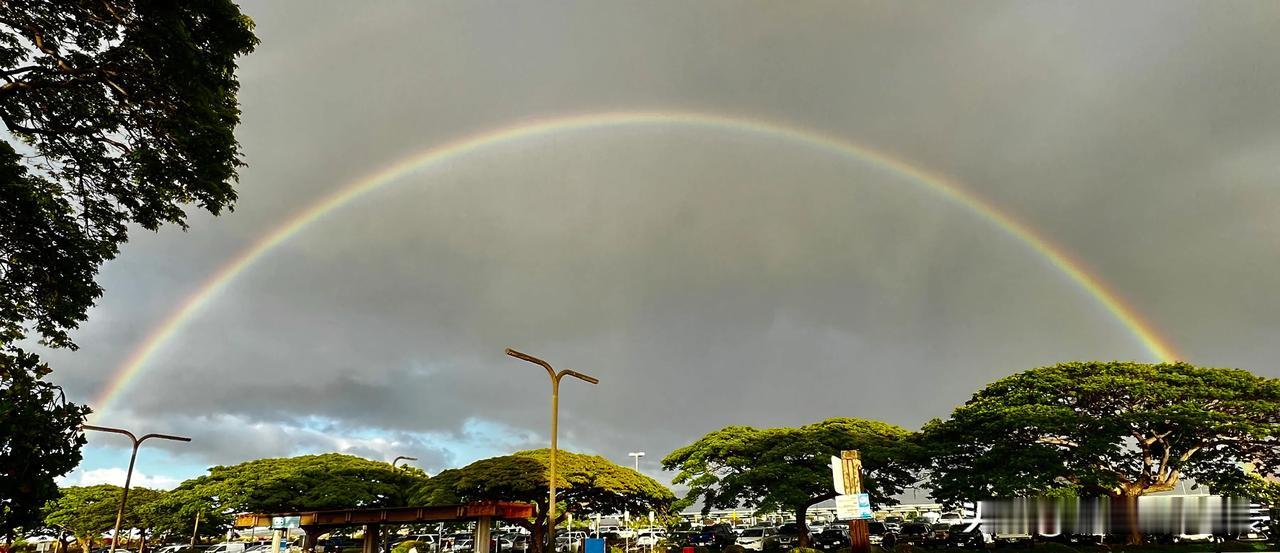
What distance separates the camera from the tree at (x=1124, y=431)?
122 feet

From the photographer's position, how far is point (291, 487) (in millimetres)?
52562

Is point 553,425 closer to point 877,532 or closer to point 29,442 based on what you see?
point 29,442

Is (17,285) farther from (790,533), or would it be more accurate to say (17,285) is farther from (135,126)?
(790,533)

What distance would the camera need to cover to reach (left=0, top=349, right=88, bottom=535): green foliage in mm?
9227

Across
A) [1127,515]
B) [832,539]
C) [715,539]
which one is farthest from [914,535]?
[715,539]

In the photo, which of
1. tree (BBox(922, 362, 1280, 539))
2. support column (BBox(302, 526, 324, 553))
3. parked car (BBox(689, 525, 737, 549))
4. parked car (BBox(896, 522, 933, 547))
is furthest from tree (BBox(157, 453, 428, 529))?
tree (BBox(922, 362, 1280, 539))

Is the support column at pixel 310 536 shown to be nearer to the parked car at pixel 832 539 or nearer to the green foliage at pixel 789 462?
the green foliage at pixel 789 462

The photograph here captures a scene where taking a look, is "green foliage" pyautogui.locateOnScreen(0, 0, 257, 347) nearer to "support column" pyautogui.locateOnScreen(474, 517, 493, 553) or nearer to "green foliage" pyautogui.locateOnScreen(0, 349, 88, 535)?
"green foliage" pyautogui.locateOnScreen(0, 349, 88, 535)

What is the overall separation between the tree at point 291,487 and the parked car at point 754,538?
76.9 ft

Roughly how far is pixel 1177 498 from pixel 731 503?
2528 cm

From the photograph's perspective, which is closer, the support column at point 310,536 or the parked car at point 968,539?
the support column at point 310,536

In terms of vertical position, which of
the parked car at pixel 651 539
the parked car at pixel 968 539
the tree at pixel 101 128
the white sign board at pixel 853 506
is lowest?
the parked car at pixel 651 539

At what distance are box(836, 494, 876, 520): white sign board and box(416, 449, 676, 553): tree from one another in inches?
805

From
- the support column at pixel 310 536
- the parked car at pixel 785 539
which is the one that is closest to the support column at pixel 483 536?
the support column at pixel 310 536
